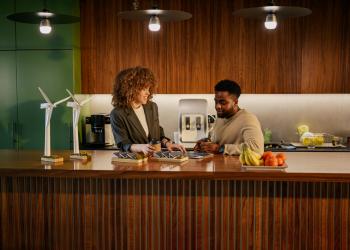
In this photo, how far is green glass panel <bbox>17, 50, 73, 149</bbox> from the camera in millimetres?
4910

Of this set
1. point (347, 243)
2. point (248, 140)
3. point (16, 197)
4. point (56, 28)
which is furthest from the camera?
point (56, 28)

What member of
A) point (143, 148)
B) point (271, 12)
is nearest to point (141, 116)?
point (143, 148)

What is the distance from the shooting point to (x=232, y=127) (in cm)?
343

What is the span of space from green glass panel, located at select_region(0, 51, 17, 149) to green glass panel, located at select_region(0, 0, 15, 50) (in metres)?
0.08

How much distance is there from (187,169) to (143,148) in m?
0.54

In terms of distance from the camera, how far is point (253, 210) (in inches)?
114

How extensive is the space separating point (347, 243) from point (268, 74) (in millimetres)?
2512

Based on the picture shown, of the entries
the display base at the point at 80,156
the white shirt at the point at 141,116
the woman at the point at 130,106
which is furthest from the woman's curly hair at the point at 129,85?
the display base at the point at 80,156

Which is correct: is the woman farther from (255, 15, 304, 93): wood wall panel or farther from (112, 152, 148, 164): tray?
(255, 15, 304, 93): wood wall panel

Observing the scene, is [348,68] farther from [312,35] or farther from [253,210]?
[253,210]

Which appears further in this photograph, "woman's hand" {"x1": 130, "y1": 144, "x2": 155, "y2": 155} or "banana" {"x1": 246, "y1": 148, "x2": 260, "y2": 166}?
"woman's hand" {"x1": 130, "y1": 144, "x2": 155, "y2": 155}

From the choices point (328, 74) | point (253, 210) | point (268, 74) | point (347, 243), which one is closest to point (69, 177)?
point (253, 210)

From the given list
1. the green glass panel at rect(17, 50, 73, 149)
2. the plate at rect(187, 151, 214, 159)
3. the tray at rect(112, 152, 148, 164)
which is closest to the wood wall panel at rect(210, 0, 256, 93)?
the green glass panel at rect(17, 50, 73, 149)

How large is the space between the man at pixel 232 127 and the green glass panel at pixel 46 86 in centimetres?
194
